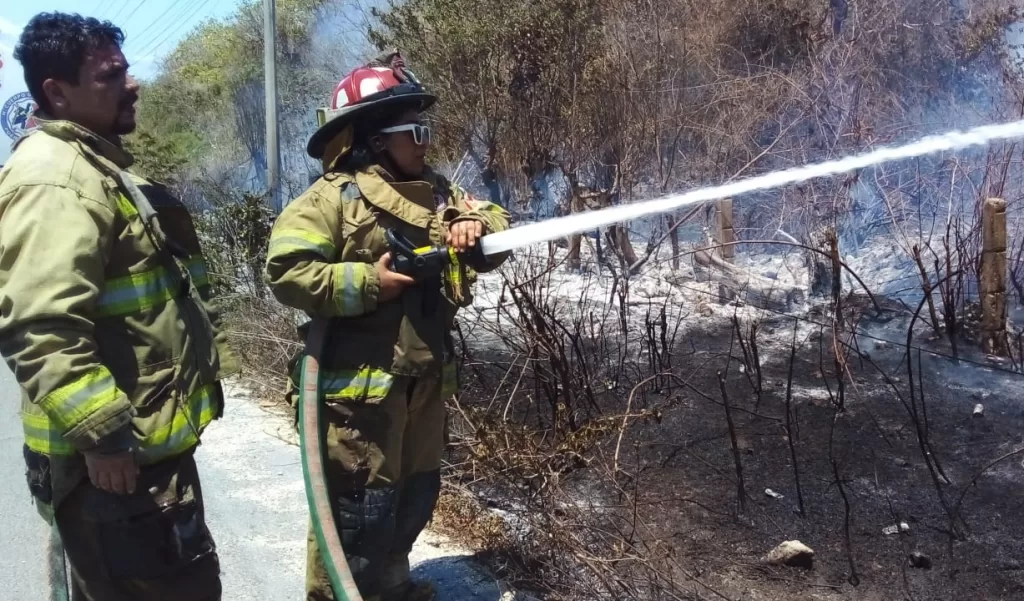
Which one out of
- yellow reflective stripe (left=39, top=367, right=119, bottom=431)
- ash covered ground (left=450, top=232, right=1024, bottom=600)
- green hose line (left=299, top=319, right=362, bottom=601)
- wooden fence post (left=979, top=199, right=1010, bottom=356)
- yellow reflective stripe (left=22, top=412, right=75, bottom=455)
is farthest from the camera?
wooden fence post (left=979, top=199, right=1010, bottom=356)

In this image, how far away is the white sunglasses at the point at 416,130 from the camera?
226 cm

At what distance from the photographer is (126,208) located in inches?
74.7

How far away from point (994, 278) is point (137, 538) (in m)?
5.07

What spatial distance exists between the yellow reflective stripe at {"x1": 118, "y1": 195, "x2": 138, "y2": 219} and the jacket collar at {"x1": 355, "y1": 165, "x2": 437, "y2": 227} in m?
0.60

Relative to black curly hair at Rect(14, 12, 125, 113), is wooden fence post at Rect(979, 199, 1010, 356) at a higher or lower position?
lower

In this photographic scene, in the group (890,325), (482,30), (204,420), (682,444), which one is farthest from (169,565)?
(482,30)

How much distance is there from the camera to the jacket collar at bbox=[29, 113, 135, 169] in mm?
1826

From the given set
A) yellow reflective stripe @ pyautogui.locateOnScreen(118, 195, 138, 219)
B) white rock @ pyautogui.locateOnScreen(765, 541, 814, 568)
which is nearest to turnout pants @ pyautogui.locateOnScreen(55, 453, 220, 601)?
yellow reflective stripe @ pyautogui.locateOnScreen(118, 195, 138, 219)

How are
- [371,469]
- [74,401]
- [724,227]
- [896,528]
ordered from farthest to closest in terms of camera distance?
[724,227]
[896,528]
[371,469]
[74,401]

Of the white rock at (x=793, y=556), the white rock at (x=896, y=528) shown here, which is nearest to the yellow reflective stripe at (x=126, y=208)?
the white rock at (x=793, y=556)

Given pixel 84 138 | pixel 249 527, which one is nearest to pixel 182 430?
pixel 84 138

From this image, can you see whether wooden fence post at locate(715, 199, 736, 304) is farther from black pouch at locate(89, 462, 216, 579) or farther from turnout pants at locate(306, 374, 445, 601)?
black pouch at locate(89, 462, 216, 579)

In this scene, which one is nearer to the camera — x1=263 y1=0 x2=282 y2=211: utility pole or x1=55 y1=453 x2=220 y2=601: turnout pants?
x1=55 y1=453 x2=220 y2=601: turnout pants

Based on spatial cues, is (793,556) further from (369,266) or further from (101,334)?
(101,334)
